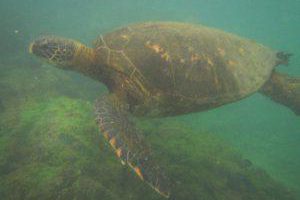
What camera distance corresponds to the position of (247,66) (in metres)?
5.21

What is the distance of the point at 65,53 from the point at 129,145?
2.36m

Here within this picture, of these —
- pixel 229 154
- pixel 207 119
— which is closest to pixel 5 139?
pixel 229 154

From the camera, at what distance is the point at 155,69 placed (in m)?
4.16

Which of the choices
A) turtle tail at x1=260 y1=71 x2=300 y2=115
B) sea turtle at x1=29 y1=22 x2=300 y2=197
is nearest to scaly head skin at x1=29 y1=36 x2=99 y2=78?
sea turtle at x1=29 y1=22 x2=300 y2=197

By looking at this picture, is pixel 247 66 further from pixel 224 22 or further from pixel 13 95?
pixel 224 22

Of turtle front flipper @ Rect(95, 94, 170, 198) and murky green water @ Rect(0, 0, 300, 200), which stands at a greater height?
turtle front flipper @ Rect(95, 94, 170, 198)

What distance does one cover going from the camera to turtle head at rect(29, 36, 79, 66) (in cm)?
458

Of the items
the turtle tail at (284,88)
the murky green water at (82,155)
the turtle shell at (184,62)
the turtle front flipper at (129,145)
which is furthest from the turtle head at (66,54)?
the turtle tail at (284,88)

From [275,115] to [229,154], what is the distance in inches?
782

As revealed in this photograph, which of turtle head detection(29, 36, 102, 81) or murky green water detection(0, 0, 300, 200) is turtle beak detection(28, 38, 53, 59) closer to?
turtle head detection(29, 36, 102, 81)

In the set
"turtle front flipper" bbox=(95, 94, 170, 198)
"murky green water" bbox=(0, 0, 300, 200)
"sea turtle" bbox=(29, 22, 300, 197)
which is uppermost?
"sea turtle" bbox=(29, 22, 300, 197)

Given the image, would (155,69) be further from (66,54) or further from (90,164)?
(90,164)

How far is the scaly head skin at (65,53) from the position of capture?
181 inches

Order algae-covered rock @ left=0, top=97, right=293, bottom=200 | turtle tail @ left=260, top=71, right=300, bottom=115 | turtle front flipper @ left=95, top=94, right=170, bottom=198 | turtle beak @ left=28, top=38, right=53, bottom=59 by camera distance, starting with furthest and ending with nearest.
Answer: turtle tail @ left=260, top=71, right=300, bottom=115 < turtle beak @ left=28, top=38, right=53, bottom=59 < algae-covered rock @ left=0, top=97, right=293, bottom=200 < turtle front flipper @ left=95, top=94, right=170, bottom=198
